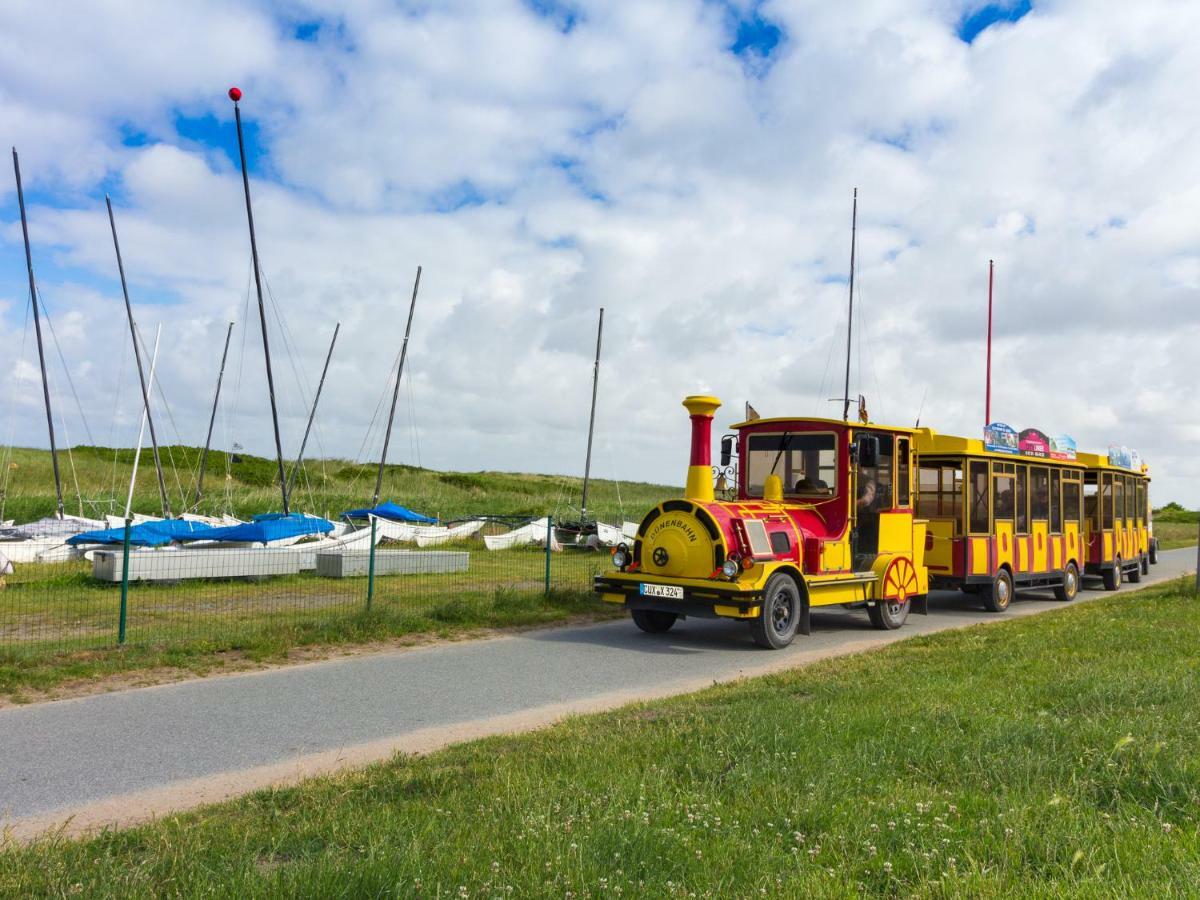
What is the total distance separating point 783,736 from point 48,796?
15.1 ft

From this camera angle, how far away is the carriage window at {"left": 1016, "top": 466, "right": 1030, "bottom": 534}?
1838cm

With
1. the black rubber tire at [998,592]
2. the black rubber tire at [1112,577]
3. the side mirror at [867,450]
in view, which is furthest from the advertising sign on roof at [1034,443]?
the side mirror at [867,450]

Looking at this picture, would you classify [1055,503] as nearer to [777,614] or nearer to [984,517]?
[984,517]

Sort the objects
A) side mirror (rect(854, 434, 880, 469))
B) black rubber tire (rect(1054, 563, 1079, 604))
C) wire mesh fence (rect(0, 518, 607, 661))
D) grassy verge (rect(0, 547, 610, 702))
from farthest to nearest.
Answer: black rubber tire (rect(1054, 563, 1079, 604)), side mirror (rect(854, 434, 880, 469)), wire mesh fence (rect(0, 518, 607, 661)), grassy verge (rect(0, 547, 610, 702))

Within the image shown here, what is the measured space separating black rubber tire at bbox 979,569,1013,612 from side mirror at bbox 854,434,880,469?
5.62 m

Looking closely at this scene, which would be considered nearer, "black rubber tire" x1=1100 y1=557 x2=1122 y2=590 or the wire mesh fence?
the wire mesh fence

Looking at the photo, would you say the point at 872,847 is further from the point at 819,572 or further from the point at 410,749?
the point at 819,572

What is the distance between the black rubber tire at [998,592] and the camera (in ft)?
57.3

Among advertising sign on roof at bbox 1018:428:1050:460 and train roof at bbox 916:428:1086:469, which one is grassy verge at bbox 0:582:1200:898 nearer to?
train roof at bbox 916:428:1086:469

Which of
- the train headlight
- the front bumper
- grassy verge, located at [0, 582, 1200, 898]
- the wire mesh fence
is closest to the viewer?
grassy verge, located at [0, 582, 1200, 898]

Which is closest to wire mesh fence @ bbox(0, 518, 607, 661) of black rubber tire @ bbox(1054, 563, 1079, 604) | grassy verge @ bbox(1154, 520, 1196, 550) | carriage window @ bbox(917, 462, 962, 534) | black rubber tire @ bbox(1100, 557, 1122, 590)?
carriage window @ bbox(917, 462, 962, 534)

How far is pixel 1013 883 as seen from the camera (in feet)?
12.6

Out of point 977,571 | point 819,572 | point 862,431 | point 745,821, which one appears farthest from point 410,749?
point 977,571

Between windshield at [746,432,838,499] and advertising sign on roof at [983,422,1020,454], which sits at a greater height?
advertising sign on roof at [983,422,1020,454]
